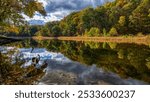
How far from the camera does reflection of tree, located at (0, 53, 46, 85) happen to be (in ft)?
12.9

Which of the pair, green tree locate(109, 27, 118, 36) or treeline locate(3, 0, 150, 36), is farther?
green tree locate(109, 27, 118, 36)

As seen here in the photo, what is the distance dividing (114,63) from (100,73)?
86 centimetres

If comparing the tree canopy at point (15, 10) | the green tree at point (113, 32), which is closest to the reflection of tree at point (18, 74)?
the green tree at point (113, 32)

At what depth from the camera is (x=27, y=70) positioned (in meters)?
4.55

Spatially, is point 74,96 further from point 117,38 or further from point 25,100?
point 117,38

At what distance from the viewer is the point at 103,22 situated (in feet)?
24.2

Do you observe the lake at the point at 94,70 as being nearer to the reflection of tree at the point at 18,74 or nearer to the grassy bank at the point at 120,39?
the reflection of tree at the point at 18,74

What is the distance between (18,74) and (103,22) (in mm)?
3426

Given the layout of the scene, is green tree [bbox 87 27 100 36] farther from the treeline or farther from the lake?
the lake

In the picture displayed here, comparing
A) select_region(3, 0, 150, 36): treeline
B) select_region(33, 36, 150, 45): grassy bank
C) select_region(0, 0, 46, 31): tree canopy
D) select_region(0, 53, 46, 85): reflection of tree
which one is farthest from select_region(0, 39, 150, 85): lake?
select_region(0, 0, 46, 31): tree canopy

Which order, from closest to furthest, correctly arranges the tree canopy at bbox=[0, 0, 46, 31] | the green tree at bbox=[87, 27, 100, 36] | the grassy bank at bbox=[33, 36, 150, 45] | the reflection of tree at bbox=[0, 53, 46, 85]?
the reflection of tree at bbox=[0, 53, 46, 85], the green tree at bbox=[87, 27, 100, 36], the tree canopy at bbox=[0, 0, 46, 31], the grassy bank at bbox=[33, 36, 150, 45]

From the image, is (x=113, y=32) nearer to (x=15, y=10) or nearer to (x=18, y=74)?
(x=15, y=10)

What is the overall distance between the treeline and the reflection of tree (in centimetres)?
179

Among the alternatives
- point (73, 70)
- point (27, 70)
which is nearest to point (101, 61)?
point (73, 70)
